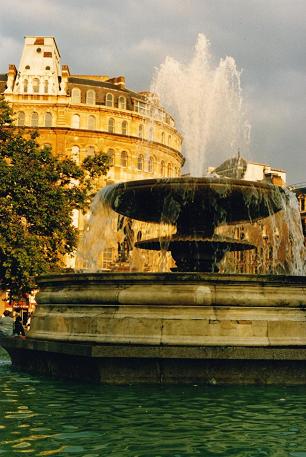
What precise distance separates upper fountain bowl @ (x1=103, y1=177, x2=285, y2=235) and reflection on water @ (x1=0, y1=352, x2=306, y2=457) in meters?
4.51

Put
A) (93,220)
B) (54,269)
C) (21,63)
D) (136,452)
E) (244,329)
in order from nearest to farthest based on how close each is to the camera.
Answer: (136,452), (244,329), (93,220), (54,269), (21,63)

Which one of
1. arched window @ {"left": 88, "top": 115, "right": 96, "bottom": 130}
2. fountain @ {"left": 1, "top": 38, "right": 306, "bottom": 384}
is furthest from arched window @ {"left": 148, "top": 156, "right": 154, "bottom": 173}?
fountain @ {"left": 1, "top": 38, "right": 306, "bottom": 384}

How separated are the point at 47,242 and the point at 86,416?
75.4ft

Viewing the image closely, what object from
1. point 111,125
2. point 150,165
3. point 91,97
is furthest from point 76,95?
point 150,165

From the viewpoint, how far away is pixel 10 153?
2966 cm

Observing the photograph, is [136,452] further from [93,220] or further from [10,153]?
[10,153]

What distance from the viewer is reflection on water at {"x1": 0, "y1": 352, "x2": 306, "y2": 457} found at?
5742mm

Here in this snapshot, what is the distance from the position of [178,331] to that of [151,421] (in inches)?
115

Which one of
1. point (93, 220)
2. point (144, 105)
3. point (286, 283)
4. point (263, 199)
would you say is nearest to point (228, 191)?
point (263, 199)

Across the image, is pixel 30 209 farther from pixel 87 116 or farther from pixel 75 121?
pixel 87 116

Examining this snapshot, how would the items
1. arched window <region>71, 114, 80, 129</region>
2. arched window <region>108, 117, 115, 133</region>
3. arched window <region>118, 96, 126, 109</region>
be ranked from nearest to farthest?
1. arched window <region>71, 114, 80, 129</region>
2. arched window <region>108, 117, 115, 133</region>
3. arched window <region>118, 96, 126, 109</region>

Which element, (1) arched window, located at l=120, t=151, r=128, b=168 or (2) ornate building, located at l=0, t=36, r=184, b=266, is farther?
(1) arched window, located at l=120, t=151, r=128, b=168

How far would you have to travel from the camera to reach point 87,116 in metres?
62.5

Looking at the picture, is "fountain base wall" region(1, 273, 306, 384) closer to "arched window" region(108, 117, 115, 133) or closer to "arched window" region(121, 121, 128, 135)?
"arched window" region(108, 117, 115, 133)
